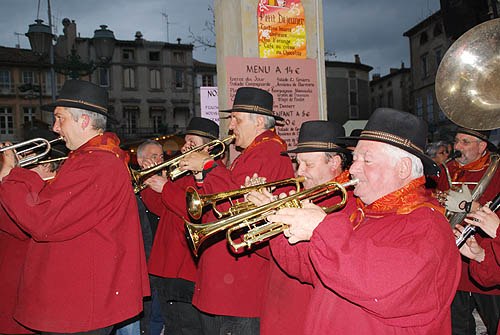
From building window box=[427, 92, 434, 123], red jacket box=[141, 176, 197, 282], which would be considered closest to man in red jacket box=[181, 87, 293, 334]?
red jacket box=[141, 176, 197, 282]

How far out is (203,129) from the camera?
17.5 feet

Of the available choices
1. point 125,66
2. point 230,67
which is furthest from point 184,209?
point 125,66

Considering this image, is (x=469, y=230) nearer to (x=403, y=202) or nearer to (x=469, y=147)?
(x=403, y=202)

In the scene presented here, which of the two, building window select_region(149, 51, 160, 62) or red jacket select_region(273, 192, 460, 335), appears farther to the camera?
building window select_region(149, 51, 160, 62)

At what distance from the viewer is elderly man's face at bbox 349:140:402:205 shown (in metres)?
2.30

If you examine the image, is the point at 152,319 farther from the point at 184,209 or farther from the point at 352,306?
the point at 352,306

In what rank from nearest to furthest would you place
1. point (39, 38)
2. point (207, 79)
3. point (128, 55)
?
point (39, 38), point (128, 55), point (207, 79)

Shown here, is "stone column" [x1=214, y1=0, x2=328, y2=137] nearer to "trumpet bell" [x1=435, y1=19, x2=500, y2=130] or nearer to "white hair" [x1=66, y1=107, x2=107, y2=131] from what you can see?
"white hair" [x1=66, y1=107, x2=107, y2=131]

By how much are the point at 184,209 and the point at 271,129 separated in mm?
1127

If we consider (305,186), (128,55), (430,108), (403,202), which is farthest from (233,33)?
(128,55)

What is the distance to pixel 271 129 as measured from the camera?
165 inches

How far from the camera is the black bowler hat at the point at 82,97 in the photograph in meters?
3.22

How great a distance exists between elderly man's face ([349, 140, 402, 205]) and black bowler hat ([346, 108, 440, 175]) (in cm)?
7

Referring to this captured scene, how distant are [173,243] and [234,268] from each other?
1131mm
